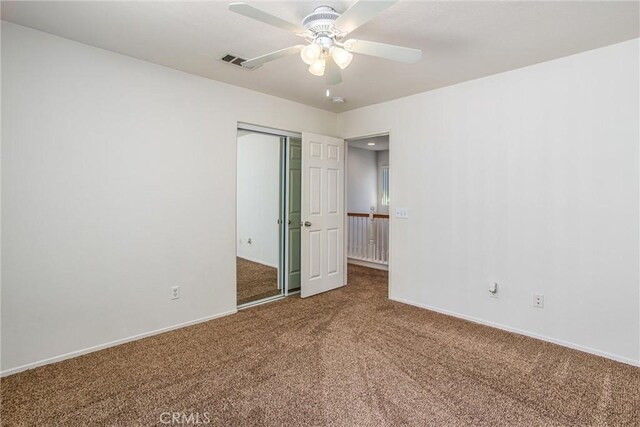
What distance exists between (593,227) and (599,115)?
90 cm

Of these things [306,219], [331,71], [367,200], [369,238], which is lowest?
[369,238]

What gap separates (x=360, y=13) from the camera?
160 centimetres

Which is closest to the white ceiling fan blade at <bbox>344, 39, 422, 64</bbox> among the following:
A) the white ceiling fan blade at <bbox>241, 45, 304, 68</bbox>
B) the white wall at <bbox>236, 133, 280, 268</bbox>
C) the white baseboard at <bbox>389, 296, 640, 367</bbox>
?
the white ceiling fan blade at <bbox>241, 45, 304, 68</bbox>

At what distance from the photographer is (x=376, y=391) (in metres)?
2.10

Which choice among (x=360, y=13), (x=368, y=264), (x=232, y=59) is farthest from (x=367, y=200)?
(x=360, y=13)

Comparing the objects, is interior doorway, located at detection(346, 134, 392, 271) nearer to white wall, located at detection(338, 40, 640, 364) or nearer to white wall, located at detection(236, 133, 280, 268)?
white wall, located at detection(236, 133, 280, 268)

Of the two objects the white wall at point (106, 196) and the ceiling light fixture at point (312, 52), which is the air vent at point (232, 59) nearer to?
the white wall at point (106, 196)

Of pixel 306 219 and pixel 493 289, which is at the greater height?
pixel 306 219

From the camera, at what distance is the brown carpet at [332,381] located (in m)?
1.86

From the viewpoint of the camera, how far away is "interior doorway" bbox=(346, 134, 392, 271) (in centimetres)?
581

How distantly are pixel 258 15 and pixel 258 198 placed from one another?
4.49 meters

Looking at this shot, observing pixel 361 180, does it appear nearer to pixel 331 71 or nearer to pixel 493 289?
pixel 493 289

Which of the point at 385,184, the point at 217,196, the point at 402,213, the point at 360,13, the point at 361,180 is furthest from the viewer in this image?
the point at 385,184

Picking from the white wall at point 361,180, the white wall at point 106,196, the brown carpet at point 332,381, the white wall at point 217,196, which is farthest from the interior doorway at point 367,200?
the white wall at point 106,196
